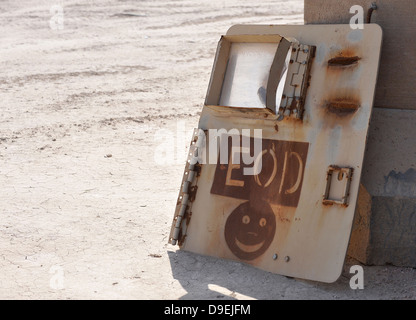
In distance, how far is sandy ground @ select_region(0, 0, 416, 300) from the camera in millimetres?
3844

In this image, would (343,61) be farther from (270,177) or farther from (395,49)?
(270,177)

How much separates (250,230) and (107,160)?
232cm

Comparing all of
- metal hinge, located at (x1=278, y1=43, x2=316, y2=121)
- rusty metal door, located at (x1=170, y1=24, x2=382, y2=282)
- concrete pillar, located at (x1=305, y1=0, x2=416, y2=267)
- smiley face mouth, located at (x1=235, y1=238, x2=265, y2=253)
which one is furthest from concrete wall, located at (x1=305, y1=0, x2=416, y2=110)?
smiley face mouth, located at (x1=235, y1=238, x2=265, y2=253)

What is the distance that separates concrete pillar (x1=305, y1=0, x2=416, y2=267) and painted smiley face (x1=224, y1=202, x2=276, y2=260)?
50 cm

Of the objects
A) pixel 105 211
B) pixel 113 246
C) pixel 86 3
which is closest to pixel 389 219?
pixel 113 246

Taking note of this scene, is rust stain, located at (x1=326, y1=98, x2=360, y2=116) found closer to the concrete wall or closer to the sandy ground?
the concrete wall

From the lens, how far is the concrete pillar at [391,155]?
3910 mm

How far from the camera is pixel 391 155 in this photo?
13.0 ft

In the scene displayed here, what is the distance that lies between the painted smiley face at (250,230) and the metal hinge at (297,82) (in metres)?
0.53

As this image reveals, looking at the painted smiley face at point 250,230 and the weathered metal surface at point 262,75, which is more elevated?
the weathered metal surface at point 262,75

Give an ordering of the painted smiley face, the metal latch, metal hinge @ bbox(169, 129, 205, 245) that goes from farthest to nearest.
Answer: metal hinge @ bbox(169, 129, 205, 245) < the painted smiley face < the metal latch

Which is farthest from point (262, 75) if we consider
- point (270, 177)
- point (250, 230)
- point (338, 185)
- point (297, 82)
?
point (250, 230)

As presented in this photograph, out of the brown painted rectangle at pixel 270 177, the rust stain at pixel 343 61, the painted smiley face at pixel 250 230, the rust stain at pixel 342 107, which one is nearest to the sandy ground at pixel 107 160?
the painted smiley face at pixel 250 230

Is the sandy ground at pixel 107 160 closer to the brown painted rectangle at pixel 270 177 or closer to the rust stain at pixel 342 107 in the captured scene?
the brown painted rectangle at pixel 270 177
